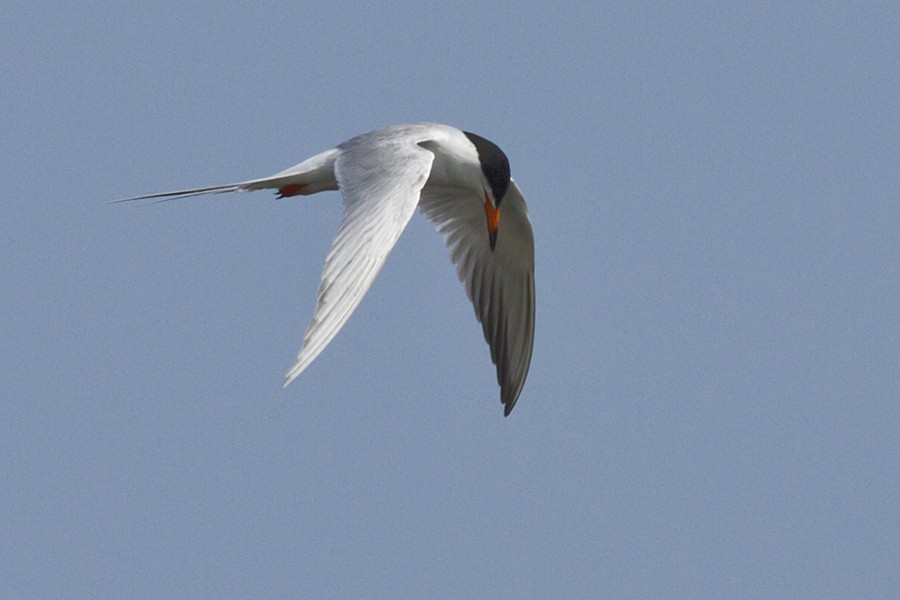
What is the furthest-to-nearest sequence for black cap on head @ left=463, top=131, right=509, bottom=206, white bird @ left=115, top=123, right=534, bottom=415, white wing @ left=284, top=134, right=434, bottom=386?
black cap on head @ left=463, top=131, right=509, bottom=206 < white bird @ left=115, top=123, right=534, bottom=415 < white wing @ left=284, top=134, right=434, bottom=386

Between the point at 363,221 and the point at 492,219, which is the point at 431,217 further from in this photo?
the point at 363,221

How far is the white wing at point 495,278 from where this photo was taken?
957 cm

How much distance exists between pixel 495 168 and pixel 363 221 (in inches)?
74.3

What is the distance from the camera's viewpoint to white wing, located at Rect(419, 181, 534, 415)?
31.4 feet

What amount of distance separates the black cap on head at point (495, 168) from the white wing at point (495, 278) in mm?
930

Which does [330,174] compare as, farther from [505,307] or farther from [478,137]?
[505,307]

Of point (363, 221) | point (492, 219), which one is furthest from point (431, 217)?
point (363, 221)

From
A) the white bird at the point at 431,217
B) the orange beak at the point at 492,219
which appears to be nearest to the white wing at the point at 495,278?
the white bird at the point at 431,217

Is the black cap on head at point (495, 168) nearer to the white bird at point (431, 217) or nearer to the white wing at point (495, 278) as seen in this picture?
the white bird at point (431, 217)

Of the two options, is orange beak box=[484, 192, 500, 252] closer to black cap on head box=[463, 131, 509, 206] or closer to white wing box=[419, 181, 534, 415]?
black cap on head box=[463, 131, 509, 206]

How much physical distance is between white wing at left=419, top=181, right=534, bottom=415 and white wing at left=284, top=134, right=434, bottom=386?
153 cm

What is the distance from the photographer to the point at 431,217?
31.7 feet

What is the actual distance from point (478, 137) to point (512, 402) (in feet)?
5.97

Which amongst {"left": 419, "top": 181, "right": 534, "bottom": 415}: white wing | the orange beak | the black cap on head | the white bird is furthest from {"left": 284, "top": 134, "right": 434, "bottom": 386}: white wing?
{"left": 419, "top": 181, "right": 534, "bottom": 415}: white wing
